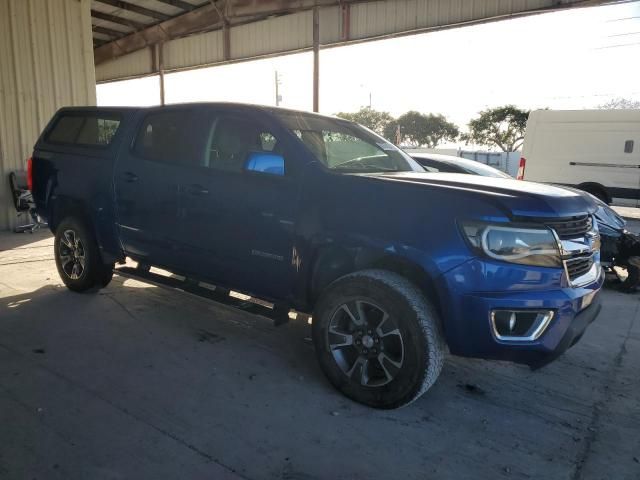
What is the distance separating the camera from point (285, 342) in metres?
4.13

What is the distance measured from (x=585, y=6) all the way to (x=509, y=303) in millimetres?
8044

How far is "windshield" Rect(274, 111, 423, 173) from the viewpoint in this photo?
3.64 metres

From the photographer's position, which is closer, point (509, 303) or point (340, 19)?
point (509, 303)

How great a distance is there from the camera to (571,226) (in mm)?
2889

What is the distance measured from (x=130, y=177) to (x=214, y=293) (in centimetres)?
128

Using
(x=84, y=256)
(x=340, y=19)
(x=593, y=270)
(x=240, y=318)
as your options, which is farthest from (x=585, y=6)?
(x=84, y=256)

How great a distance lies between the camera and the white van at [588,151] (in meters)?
11.9

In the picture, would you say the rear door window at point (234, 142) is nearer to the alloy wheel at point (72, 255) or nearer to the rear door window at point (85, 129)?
the rear door window at point (85, 129)

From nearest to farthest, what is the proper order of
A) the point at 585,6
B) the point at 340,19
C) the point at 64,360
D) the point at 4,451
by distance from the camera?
the point at 4,451 → the point at 64,360 → the point at 585,6 → the point at 340,19

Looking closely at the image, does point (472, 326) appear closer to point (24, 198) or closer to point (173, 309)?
point (173, 309)

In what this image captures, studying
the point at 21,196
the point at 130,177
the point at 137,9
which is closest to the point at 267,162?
the point at 130,177

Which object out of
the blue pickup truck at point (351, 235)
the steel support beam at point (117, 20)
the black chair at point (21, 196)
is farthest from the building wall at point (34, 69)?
the blue pickup truck at point (351, 235)

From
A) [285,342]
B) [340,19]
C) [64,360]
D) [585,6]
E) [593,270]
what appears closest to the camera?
[593,270]

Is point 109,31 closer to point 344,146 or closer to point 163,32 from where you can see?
point 163,32
